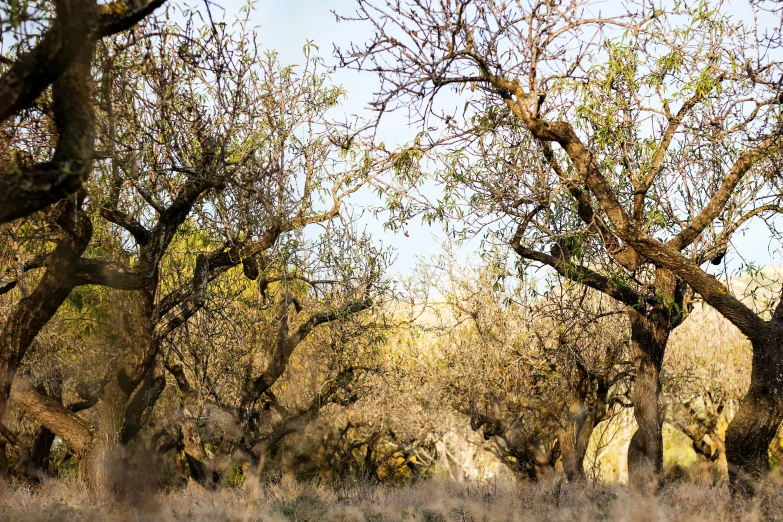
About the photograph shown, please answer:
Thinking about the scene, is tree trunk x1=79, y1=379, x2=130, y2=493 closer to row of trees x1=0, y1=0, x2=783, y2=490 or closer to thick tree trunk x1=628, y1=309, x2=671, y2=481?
row of trees x1=0, y1=0, x2=783, y2=490

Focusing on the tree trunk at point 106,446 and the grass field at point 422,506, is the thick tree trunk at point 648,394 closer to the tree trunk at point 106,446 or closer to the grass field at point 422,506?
the grass field at point 422,506

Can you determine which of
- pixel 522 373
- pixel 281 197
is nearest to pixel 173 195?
pixel 281 197

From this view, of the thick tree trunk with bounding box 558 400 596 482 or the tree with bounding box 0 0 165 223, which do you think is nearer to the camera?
the tree with bounding box 0 0 165 223

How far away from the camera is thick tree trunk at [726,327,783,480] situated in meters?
10.4

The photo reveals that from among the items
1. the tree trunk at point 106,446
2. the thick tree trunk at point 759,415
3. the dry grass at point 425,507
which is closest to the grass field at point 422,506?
the dry grass at point 425,507

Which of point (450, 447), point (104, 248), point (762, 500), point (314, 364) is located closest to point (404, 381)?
point (314, 364)

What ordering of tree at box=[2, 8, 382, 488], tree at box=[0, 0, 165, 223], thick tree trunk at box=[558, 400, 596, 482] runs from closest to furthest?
tree at box=[0, 0, 165, 223] < tree at box=[2, 8, 382, 488] < thick tree trunk at box=[558, 400, 596, 482]

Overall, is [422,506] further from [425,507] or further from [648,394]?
[648,394]

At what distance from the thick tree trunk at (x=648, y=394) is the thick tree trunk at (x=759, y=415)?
199cm

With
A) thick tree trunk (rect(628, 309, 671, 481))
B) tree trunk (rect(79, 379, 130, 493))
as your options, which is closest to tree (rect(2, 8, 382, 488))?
tree trunk (rect(79, 379, 130, 493))

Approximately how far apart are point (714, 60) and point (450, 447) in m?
25.9

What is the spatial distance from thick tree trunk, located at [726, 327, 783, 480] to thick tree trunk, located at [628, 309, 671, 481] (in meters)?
1.99

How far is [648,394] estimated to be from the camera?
1270 cm

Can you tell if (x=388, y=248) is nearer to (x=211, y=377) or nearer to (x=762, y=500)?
(x=211, y=377)
